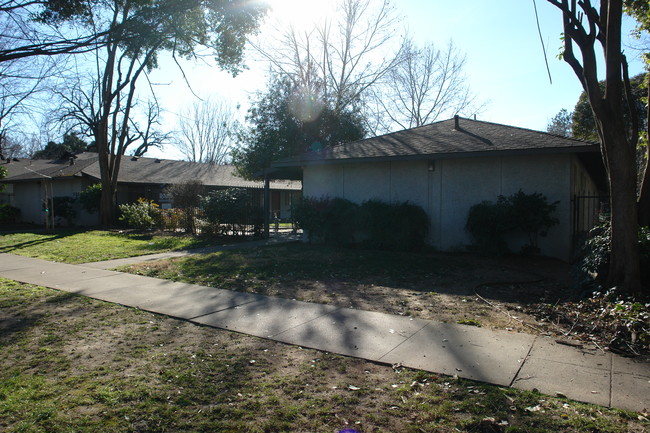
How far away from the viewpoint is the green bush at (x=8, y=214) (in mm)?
25719

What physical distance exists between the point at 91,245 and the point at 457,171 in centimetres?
1232

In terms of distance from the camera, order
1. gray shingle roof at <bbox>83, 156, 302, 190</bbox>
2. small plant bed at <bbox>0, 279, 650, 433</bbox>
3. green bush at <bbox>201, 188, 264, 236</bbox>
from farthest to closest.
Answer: gray shingle roof at <bbox>83, 156, 302, 190</bbox>
green bush at <bbox>201, 188, 264, 236</bbox>
small plant bed at <bbox>0, 279, 650, 433</bbox>

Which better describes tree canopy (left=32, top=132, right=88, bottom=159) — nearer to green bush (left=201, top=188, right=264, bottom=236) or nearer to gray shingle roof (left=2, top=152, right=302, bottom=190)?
gray shingle roof (left=2, top=152, right=302, bottom=190)

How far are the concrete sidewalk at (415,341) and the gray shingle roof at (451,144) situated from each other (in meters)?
6.82

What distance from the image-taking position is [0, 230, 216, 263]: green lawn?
1230 centimetres

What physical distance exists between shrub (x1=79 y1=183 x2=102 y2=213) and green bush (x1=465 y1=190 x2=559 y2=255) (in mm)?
20273

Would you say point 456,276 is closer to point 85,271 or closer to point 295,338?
point 295,338

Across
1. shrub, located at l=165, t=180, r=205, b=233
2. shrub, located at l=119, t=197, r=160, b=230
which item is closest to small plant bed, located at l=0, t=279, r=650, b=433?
shrub, located at l=165, t=180, r=205, b=233

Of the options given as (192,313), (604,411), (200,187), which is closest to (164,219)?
(200,187)

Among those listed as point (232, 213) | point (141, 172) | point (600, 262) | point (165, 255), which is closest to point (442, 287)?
point (600, 262)

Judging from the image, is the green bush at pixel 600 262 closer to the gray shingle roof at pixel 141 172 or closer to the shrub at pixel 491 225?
the shrub at pixel 491 225

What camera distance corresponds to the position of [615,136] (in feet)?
20.6

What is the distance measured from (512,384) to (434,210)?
9.21 meters

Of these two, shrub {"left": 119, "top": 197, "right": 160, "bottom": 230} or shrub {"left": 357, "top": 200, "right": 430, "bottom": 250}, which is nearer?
shrub {"left": 357, "top": 200, "right": 430, "bottom": 250}
